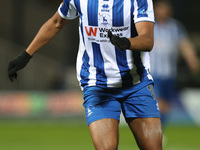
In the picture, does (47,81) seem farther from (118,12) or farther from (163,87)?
(118,12)

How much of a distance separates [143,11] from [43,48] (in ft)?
57.9

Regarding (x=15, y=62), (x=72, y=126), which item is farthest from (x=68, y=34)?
(x=15, y=62)

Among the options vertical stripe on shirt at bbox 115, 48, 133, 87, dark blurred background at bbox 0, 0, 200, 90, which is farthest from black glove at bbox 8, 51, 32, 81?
dark blurred background at bbox 0, 0, 200, 90

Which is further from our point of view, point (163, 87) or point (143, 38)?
point (163, 87)

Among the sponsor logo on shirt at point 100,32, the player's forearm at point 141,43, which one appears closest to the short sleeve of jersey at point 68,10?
the sponsor logo on shirt at point 100,32

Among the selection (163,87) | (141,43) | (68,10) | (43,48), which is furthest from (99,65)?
(43,48)

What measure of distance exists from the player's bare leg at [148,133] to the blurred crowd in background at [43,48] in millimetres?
11783

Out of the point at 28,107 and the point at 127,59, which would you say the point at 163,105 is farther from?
the point at 28,107

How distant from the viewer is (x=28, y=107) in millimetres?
15547

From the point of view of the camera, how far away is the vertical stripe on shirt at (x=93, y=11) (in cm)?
489

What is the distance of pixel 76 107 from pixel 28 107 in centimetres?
141

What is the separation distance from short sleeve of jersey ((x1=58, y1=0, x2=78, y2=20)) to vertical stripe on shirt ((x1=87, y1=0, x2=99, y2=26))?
0.22 meters

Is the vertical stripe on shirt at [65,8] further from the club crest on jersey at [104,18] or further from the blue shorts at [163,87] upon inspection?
the blue shorts at [163,87]

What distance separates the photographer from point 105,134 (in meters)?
4.81
